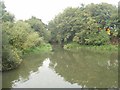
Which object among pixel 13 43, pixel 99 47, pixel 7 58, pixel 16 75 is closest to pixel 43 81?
pixel 16 75

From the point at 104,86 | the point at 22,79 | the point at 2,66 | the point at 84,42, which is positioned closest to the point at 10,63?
the point at 2,66

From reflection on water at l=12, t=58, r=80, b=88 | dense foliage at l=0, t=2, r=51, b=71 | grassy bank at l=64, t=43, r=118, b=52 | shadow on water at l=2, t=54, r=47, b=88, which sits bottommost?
reflection on water at l=12, t=58, r=80, b=88

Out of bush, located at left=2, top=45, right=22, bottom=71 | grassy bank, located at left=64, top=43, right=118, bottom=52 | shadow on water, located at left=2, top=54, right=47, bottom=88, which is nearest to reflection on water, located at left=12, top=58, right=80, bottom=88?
shadow on water, located at left=2, top=54, right=47, bottom=88

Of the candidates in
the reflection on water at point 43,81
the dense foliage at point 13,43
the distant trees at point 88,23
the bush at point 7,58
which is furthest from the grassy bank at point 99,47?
the bush at point 7,58

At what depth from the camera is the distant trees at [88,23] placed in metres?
36.9

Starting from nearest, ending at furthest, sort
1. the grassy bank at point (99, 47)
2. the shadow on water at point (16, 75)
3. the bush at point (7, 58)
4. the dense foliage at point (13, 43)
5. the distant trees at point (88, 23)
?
the shadow on water at point (16, 75), the bush at point (7, 58), the dense foliage at point (13, 43), the grassy bank at point (99, 47), the distant trees at point (88, 23)

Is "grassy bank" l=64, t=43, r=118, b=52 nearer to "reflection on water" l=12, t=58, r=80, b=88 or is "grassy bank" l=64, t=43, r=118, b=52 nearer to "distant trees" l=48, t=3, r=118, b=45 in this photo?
"distant trees" l=48, t=3, r=118, b=45

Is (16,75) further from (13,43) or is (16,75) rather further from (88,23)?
(88,23)

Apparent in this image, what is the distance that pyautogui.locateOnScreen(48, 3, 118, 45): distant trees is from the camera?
36.9 metres

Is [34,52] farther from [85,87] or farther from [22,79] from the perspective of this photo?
[85,87]

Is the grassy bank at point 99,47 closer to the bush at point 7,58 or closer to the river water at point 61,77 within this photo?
the river water at point 61,77

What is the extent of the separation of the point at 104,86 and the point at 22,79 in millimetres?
5616

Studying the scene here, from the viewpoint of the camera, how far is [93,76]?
51.5 ft

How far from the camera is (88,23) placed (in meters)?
37.7
